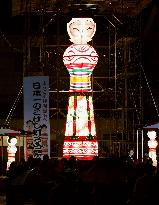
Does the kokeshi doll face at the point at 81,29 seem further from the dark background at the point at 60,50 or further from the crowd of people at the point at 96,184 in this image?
the crowd of people at the point at 96,184

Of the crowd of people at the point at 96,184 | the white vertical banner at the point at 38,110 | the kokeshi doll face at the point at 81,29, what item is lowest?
the crowd of people at the point at 96,184

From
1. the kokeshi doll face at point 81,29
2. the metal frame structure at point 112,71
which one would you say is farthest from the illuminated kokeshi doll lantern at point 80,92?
the metal frame structure at point 112,71

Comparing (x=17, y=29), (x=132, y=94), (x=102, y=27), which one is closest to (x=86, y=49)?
(x=132, y=94)

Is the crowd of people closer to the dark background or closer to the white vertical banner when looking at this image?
the white vertical banner

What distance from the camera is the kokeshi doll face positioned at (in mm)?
22188

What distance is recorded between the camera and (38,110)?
21734 millimetres

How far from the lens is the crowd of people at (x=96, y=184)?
839cm

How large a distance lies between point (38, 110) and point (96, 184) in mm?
13426

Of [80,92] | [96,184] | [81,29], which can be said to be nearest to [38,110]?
[80,92]

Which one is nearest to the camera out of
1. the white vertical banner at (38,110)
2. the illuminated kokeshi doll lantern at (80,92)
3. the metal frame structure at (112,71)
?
the white vertical banner at (38,110)

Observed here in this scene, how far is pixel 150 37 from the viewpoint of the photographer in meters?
30.7

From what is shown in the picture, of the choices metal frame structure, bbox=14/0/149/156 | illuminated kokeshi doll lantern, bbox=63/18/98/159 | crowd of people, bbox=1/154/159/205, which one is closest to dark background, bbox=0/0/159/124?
metal frame structure, bbox=14/0/149/156

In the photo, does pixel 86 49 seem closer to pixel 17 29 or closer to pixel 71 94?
pixel 71 94

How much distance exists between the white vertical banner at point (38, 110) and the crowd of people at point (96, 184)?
9.91 meters
